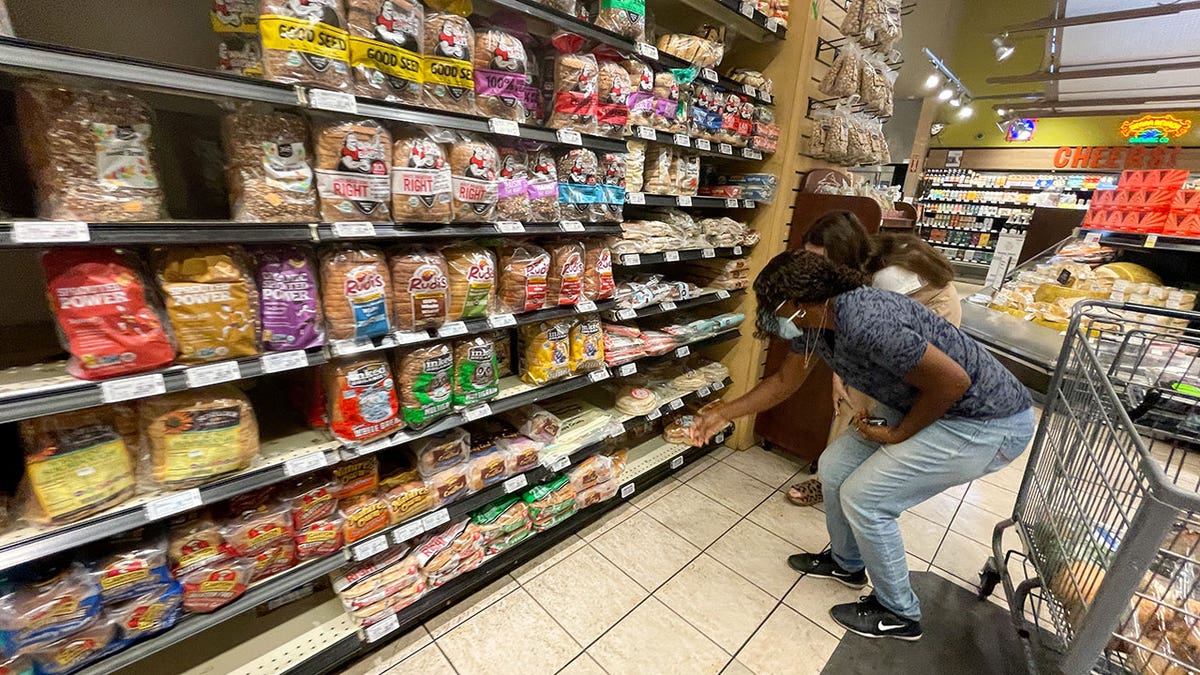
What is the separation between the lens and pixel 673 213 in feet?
8.82

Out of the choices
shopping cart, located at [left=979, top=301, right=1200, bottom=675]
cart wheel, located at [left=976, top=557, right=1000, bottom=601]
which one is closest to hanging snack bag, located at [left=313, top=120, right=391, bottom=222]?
shopping cart, located at [left=979, top=301, right=1200, bottom=675]

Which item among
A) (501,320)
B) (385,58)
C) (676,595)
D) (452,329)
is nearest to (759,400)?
(676,595)

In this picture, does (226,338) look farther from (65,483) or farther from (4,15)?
(4,15)

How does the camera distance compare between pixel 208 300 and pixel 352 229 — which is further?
pixel 352 229

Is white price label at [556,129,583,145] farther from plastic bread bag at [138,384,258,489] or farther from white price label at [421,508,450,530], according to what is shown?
white price label at [421,508,450,530]

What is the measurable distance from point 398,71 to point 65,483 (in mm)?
1333

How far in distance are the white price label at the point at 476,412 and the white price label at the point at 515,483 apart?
1.18 ft

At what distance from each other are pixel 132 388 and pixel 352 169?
75 centimetres

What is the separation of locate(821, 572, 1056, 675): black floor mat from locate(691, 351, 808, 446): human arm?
3.27 ft

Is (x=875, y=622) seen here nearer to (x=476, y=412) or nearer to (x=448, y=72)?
(x=476, y=412)

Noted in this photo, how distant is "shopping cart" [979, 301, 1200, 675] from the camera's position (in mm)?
1021

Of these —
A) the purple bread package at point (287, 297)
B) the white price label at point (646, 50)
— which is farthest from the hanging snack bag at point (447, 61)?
the white price label at point (646, 50)

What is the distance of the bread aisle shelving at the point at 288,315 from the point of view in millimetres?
1056

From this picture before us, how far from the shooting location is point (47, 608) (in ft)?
3.56
